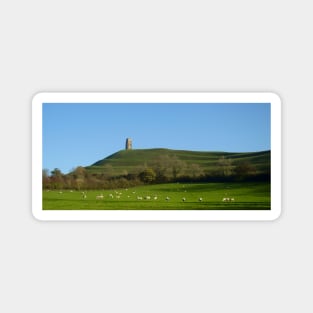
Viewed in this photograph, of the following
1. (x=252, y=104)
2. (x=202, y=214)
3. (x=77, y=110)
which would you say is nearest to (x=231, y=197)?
(x=202, y=214)

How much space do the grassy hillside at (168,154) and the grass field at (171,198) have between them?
0.61 feet

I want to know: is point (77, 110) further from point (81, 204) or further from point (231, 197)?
point (231, 197)

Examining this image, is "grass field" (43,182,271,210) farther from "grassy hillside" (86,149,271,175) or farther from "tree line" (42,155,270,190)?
"grassy hillside" (86,149,271,175)

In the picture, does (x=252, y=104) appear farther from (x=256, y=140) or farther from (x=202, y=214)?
(x=202, y=214)

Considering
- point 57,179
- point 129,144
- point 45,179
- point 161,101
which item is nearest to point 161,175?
point 129,144

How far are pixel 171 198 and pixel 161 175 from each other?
0.81ft

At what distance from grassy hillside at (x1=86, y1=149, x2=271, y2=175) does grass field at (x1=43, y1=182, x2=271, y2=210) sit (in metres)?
0.19

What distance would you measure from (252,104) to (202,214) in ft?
3.64

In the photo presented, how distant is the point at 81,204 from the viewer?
8.92 meters

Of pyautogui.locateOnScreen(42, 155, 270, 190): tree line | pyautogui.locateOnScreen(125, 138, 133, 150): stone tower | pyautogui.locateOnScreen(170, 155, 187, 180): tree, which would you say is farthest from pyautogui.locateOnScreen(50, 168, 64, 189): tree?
pyautogui.locateOnScreen(170, 155, 187, 180): tree

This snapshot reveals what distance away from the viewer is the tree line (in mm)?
8969

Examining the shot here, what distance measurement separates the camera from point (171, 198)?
8977 mm
